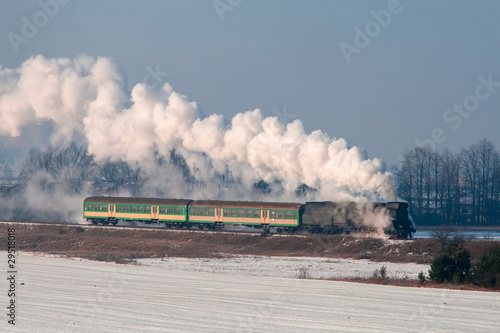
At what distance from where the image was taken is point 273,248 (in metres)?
55.3

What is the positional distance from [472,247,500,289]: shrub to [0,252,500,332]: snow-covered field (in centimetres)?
158

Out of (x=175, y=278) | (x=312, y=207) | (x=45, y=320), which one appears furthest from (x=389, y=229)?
(x=45, y=320)

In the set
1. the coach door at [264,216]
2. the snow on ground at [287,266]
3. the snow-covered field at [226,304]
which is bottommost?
the snow on ground at [287,266]

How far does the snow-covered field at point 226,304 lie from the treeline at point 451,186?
5099 cm

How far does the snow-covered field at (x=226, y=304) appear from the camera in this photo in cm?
2314

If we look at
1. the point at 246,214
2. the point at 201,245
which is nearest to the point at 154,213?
the point at 201,245

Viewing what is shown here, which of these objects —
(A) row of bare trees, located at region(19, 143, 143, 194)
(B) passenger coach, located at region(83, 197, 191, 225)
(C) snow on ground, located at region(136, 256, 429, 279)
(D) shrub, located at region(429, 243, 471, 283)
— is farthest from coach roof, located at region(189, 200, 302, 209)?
(A) row of bare trees, located at region(19, 143, 143, 194)

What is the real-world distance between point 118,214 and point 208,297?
42.3 metres

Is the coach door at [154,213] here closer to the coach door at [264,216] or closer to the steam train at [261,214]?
the steam train at [261,214]

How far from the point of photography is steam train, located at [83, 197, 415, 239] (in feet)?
175

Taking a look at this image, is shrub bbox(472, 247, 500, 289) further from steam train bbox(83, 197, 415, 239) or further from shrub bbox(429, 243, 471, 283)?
steam train bbox(83, 197, 415, 239)

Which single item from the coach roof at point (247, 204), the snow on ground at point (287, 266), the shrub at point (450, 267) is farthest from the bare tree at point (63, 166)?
the shrub at point (450, 267)

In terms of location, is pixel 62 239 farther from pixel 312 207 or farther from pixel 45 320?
pixel 45 320

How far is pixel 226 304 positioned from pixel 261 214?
108ft
